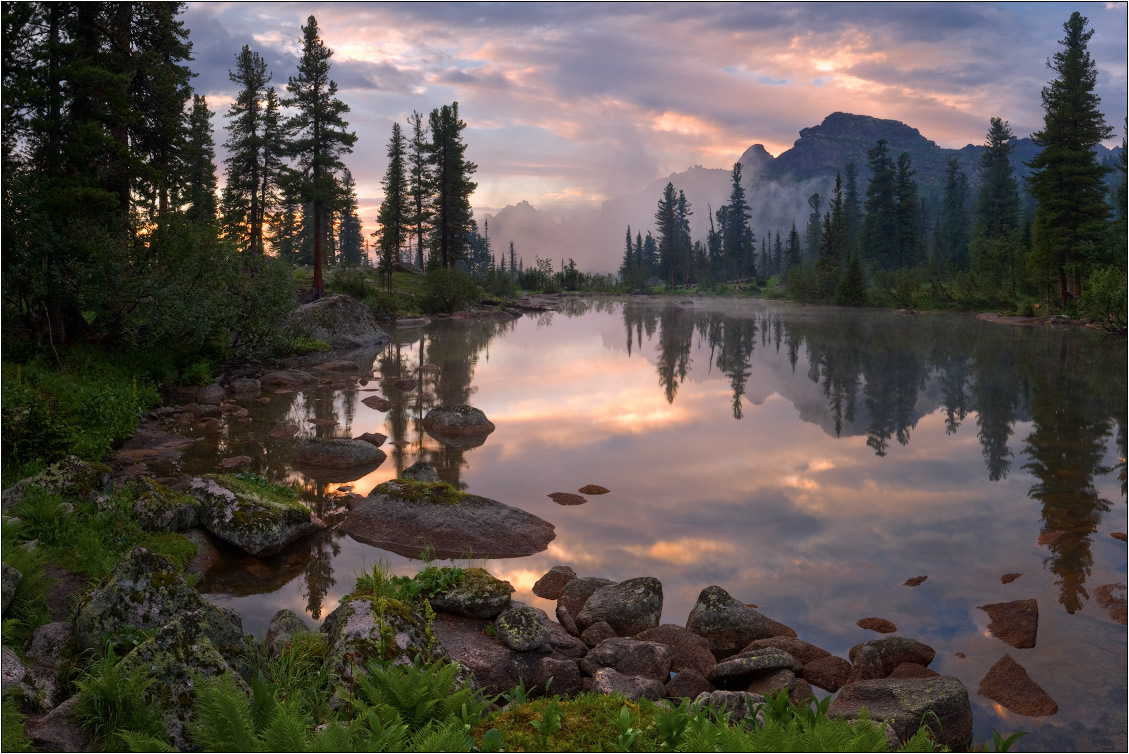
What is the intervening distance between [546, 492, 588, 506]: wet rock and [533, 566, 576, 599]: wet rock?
2580mm

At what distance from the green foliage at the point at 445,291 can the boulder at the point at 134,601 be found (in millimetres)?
50804

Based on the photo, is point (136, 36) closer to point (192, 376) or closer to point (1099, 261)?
point (192, 376)

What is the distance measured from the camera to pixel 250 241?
5338cm

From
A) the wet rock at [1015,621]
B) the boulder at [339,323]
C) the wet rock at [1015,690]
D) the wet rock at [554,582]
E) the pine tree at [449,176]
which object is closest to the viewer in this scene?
the wet rock at [1015,690]

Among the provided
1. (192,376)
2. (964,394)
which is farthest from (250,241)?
(964,394)

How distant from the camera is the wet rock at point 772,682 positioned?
6.48 metres

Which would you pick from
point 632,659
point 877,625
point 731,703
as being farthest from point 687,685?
point 877,625

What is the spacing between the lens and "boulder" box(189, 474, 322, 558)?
9.83 m

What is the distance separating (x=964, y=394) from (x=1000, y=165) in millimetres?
82463

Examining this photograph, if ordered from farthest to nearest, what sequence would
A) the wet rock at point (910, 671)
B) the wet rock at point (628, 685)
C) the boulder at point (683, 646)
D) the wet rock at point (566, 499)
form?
1. the wet rock at point (566, 499)
2. the boulder at point (683, 646)
3. the wet rock at point (910, 671)
4. the wet rock at point (628, 685)

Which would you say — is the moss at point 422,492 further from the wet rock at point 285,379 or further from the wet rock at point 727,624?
the wet rock at point 285,379

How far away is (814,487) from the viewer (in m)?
13.2

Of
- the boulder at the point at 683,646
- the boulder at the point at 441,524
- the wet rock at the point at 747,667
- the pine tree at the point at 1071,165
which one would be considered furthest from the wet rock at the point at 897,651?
the pine tree at the point at 1071,165

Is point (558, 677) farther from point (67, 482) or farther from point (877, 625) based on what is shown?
point (67, 482)
